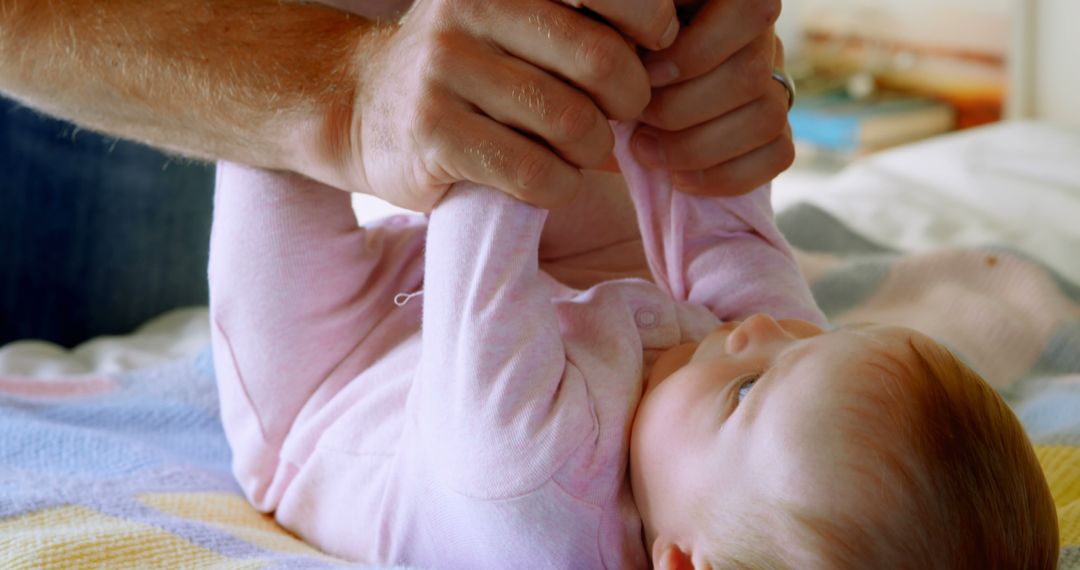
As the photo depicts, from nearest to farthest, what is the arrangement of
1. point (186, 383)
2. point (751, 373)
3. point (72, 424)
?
point (751, 373) → point (72, 424) → point (186, 383)

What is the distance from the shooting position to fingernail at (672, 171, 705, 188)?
93 cm

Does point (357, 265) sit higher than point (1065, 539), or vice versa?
point (357, 265)

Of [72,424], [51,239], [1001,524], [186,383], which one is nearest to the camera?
[1001,524]

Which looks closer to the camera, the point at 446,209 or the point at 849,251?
the point at 446,209

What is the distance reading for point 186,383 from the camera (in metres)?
1.24

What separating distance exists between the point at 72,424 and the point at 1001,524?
34.9 inches

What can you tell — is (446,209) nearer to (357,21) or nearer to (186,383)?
(357,21)

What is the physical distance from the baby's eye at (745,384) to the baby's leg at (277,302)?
1.21ft

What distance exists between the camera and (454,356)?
0.79 metres

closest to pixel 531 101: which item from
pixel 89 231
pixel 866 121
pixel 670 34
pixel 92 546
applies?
pixel 670 34

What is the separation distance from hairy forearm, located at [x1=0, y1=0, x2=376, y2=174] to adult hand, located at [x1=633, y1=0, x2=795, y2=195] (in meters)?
0.24

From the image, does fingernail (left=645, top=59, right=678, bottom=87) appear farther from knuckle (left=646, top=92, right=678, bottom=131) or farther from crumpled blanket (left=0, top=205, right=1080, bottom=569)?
crumpled blanket (left=0, top=205, right=1080, bottom=569)


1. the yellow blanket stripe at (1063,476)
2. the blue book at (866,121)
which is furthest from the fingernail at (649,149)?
the blue book at (866,121)

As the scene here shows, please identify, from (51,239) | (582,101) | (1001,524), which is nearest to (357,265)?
(582,101)
